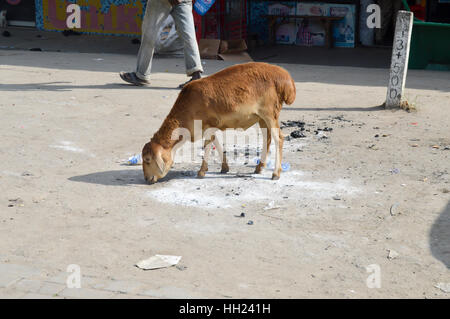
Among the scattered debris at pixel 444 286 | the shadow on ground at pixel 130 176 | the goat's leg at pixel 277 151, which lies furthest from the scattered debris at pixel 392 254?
the shadow on ground at pixel 130 176

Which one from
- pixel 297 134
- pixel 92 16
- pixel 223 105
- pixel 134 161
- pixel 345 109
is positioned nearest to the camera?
pixel 223 105

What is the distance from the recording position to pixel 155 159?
593cm

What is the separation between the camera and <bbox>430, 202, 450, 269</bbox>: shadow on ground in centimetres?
462

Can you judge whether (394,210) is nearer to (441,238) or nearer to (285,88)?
(441,238)

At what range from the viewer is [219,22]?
49.8 ft

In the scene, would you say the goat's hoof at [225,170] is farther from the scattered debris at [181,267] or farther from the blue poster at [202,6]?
the blue poster at [202,6]

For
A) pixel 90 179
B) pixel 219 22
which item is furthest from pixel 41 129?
pixel 219 22

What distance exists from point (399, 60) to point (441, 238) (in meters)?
4.63

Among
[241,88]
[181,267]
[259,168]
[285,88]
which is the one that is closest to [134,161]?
[259,168]

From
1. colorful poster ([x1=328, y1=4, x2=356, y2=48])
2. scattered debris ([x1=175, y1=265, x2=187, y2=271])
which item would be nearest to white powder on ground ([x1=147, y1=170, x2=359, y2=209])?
scattered debris ([x1=175, y1=265, x2=187, y2=271])

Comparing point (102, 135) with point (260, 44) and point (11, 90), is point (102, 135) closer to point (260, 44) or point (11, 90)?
point (11, 90)

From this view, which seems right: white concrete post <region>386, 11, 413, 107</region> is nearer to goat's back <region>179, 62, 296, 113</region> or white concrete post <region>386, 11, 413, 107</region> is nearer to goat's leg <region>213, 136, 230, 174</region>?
goat's back <region>179, 62, 296, 113</region>
